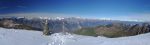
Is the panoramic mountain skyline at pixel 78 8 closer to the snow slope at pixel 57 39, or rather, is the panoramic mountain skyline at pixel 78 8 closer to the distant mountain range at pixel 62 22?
the distant mountain range at pixel 62 22

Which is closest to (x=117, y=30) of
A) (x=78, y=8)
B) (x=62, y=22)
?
(x=78, y=8)

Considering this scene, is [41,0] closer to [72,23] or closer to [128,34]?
[72,23]

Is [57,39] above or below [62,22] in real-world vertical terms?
below

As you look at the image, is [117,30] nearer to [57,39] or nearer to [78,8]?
[78,8]

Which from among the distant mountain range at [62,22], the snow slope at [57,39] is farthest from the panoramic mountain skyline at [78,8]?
the snow slope at [57,39]

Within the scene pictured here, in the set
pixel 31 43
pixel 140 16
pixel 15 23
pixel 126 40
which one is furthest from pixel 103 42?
pixel 15 23
